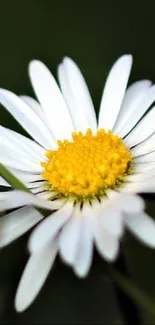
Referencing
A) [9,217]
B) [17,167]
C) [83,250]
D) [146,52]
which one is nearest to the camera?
[83,250]

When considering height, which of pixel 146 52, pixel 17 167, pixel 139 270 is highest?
pixel 146 52

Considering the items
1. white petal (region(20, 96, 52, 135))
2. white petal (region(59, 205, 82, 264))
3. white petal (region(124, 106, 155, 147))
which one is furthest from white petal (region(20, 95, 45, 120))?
white petal (region(59, 205, 82, 264))

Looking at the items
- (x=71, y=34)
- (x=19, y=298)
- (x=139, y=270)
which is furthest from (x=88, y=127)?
(x=71, y=34)

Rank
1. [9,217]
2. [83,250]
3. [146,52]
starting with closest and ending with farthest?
[83,250]
[9,217]
[146,52]

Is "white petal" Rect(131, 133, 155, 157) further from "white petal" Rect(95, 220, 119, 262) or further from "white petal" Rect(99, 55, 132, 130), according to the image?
"white petal" Rect(95, 220, 119, 262)

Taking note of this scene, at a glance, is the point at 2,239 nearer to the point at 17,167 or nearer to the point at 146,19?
the point at 17,167

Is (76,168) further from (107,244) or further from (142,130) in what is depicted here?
(107,244)

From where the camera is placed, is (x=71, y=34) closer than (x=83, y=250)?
No
